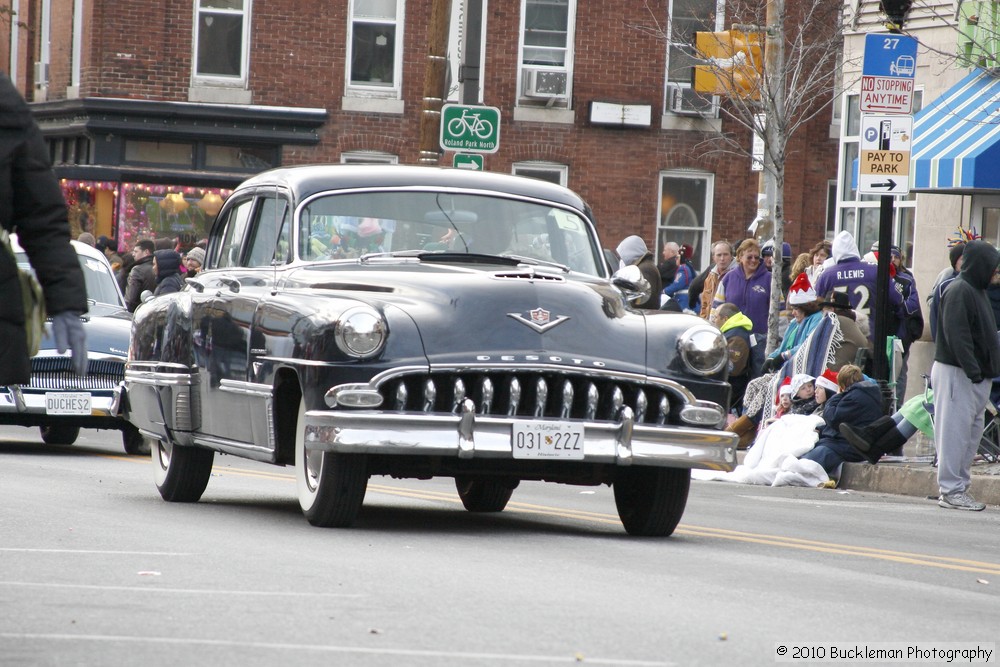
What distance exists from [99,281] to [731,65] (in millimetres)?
9720

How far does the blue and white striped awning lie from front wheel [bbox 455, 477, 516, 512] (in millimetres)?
11783

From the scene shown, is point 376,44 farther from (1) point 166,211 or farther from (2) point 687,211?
(2) point 687,211

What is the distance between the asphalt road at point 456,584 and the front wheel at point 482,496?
0.13 meters

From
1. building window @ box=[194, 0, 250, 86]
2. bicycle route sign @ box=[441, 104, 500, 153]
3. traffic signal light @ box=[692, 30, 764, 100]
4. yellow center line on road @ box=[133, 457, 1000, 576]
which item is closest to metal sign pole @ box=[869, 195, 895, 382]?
bicycle route sign @ box=[441, 104, 500, 153]

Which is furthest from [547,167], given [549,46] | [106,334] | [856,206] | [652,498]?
[652,498]

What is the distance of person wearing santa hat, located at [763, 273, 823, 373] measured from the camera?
17266mm

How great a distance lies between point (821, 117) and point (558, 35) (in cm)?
527

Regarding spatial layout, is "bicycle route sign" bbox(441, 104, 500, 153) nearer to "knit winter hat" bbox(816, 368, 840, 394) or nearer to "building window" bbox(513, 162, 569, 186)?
"knit winter hat" bbox(816, 368, 840, 394)

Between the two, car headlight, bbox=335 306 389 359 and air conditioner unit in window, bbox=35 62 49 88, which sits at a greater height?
air conditioner unit in window, bbox=35 62 49 88

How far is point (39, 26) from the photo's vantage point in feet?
118

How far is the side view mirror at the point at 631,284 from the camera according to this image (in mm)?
10344

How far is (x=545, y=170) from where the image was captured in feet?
112

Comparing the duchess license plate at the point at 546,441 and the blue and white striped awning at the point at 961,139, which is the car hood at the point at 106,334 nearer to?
the duchess license plate at the point at 546,441

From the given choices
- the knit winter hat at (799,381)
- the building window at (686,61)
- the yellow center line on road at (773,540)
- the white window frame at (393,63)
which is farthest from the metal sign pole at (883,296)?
the white window frame at (393,63)
